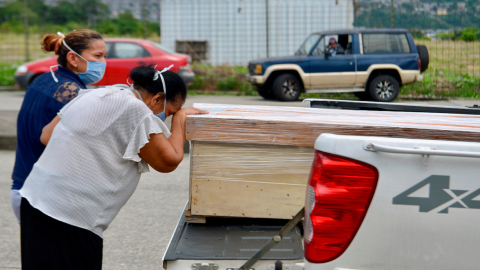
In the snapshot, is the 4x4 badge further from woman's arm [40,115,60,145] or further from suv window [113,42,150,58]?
suv window [113,42,150,58]

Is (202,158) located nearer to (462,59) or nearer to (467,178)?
(467,178)

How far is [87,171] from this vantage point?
211 centimetres

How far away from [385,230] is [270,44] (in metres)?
14.7

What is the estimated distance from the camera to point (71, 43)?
2896mm

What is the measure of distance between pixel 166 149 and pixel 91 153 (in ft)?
1.04

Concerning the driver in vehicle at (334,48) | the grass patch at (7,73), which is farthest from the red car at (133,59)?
the grass patch at (7,73)

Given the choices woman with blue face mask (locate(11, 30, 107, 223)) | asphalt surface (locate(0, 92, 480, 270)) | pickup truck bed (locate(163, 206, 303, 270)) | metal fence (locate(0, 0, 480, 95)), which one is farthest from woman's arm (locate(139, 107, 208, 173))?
metal fence (locate(0, 0, 480, 95))

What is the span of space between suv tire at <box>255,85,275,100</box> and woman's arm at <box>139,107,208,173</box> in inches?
412

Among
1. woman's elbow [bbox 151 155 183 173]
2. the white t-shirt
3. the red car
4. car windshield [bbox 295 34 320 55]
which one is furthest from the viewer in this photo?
the red car

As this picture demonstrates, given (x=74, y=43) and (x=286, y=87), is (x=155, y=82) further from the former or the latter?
(x=286, y=87)

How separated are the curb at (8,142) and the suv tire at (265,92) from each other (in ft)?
21.4

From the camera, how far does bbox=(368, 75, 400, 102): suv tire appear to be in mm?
12289

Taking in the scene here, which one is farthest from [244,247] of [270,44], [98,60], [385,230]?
[270,44]

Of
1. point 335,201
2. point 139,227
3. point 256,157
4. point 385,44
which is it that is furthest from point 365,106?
point 385,44
